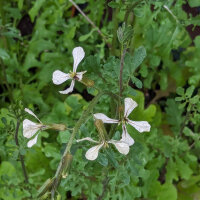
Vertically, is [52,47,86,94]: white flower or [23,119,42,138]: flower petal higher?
[52,47,86,94]: white flower

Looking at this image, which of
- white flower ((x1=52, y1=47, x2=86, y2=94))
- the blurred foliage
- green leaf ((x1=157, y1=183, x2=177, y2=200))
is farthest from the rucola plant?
green leaf ((x1=157, y1=183, x2=177, y2=200))

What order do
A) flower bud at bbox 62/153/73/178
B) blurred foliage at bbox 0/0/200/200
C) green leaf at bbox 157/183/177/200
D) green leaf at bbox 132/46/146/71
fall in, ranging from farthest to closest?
green leaf at bbox 157/183/177/200 → blurred foliage at bbox 0/0/200/200 → green leaf at bbox 132/46/146/71 → flower bud at bbox 62/153/73/178

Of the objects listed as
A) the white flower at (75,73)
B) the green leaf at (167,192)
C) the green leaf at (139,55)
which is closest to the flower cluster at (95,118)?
the white flower at (75,73)

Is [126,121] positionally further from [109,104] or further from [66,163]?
[109,104]

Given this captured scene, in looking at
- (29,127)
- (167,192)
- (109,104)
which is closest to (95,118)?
(29,127)

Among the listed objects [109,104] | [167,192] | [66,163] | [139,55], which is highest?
[139,55]

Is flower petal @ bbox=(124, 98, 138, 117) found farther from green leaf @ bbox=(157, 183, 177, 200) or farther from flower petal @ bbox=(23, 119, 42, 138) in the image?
green leaf @ bbox=(157, 183, 177, 200)

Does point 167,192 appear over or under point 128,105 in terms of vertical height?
under

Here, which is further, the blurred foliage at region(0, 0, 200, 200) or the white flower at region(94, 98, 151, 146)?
the blurred foliage at region(0, 0, 200, 200)
